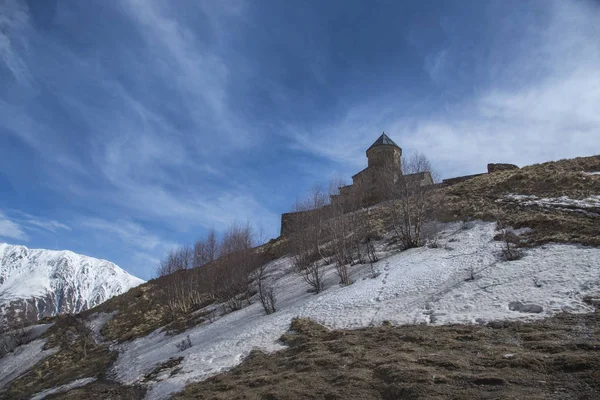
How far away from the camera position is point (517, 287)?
12.0 m

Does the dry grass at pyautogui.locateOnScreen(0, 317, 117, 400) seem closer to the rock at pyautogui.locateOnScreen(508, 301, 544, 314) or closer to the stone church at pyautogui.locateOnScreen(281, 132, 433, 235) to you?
the stone church at pyautogui.locateOnScreen(281, 132, 433, 235)

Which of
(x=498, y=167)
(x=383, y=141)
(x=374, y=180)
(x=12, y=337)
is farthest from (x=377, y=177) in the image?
(x=12, y=337)

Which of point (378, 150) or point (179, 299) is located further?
point (378, 150)

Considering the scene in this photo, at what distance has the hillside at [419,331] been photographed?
691 cm

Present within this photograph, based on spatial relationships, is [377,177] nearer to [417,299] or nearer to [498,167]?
[498,167]

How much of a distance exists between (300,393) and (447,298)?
722cm

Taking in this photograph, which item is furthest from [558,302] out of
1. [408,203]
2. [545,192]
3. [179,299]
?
[179,299]

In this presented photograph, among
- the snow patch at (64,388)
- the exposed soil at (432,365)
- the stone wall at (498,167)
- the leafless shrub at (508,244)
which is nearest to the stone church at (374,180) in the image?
the leafless shrub at (508,244)

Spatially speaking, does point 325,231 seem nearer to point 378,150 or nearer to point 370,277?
point 370,277

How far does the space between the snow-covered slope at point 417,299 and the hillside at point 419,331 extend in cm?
7

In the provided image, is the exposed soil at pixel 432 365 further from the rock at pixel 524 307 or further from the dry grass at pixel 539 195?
the dry grass at pixel 539 195

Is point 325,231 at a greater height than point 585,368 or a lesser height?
greater

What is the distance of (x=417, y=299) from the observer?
523 inches

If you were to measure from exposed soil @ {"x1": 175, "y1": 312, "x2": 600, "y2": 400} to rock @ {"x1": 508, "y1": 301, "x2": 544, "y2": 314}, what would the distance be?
2.51 ft
